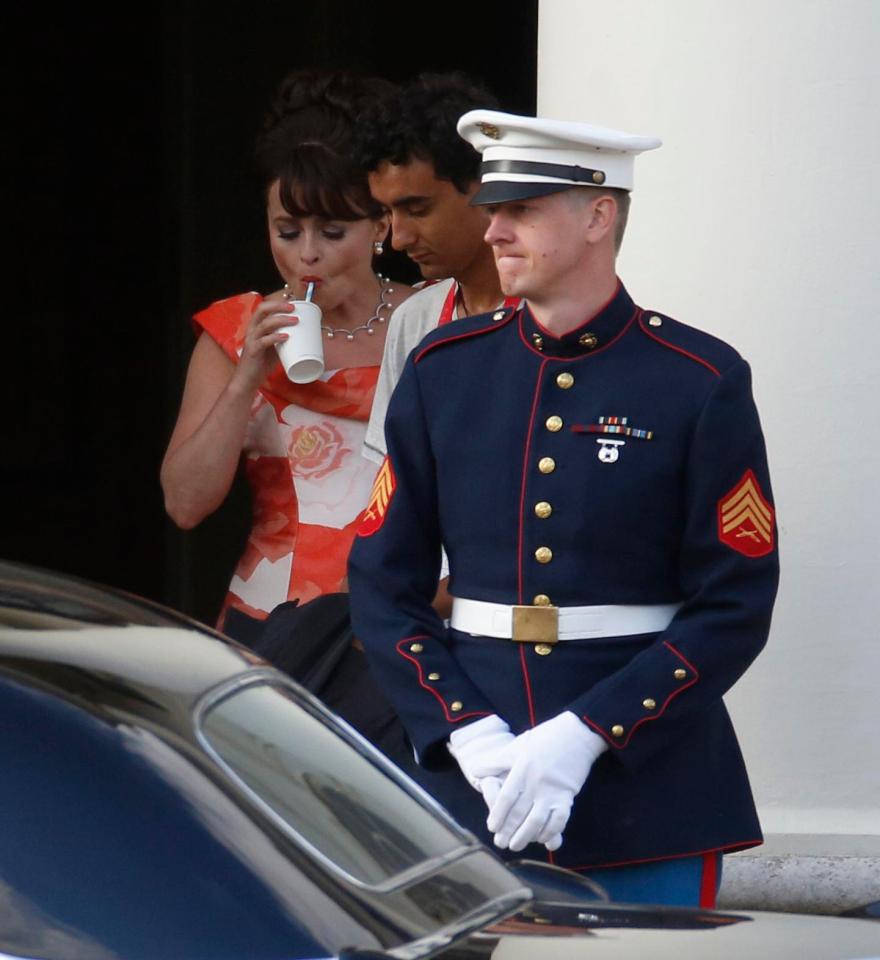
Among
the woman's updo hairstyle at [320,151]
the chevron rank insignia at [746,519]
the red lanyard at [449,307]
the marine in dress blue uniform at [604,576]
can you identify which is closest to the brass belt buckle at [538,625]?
the marine in dress blue uniform at [604,576]

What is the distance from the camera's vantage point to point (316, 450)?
3.95 metres

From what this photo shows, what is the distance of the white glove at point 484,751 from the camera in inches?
110

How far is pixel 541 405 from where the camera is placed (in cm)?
300

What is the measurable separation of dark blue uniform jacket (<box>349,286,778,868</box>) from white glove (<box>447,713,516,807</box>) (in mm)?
30

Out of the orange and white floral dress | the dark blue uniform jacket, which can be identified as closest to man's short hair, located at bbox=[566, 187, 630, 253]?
the dark blue uniform jacket

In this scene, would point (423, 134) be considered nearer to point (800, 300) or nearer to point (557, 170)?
point (557, 170)

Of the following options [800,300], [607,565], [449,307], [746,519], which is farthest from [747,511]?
[800,300]

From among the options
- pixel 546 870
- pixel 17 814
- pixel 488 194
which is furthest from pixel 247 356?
pixel 17 814

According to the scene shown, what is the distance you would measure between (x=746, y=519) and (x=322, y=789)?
907mm

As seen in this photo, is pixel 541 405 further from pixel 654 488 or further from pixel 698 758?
pixel 698 758

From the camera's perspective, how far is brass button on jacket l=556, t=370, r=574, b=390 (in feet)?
9.84

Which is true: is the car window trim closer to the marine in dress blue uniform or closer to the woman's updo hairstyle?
the marine in dress blue uniform

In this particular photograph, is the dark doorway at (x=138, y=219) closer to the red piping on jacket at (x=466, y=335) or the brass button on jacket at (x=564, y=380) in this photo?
the red piping on jacket at (x=466, y=335)

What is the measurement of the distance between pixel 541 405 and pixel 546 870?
2.58 ft
